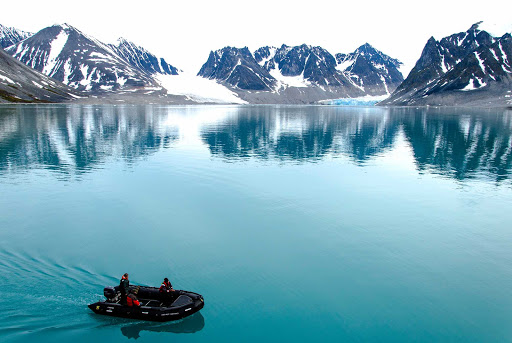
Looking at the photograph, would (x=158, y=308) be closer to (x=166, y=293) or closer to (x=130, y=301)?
(x=166, y=293)

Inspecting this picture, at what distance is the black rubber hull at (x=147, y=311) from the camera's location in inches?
714

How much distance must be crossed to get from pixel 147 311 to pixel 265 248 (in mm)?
10279

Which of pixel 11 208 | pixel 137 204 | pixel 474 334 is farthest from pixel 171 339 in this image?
pixel 11 208

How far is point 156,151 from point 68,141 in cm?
2326

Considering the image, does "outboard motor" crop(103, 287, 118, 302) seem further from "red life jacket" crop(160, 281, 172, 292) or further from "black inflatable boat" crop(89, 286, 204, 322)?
"red life jacket" crop(160, 281, 172, 292)

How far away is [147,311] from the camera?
18172 millimetres

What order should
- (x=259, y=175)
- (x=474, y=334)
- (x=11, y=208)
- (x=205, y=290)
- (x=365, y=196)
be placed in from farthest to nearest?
1. (x=259, y=175)
2. (x=365, y=196)
3. (x=11, y=208)
4. (x=205, y=290)
5. (x=474, y=334)

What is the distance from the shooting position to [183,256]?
24688mm

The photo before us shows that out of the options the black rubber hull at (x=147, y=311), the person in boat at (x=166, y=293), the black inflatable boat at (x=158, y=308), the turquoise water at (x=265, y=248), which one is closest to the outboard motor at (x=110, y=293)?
the black inflatable boat at (x=158, y=308)

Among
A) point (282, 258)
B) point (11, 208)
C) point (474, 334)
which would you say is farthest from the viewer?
point (11, 208)

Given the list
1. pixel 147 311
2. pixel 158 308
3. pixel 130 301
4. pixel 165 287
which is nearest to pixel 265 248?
pixel 165 287

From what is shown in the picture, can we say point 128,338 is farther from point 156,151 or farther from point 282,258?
point 156,151

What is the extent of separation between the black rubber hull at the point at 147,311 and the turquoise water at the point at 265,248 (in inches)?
21.9

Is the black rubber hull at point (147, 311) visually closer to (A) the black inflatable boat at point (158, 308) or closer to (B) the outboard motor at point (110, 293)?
(A) the black inflatable boat at point (158, 308)
